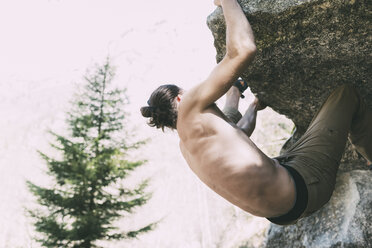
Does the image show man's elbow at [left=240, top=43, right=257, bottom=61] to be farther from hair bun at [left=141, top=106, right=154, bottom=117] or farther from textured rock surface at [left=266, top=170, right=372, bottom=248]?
textured rock surface at [left=266, top=170, right=372, bottom=248]

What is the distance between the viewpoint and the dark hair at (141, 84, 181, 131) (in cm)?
229

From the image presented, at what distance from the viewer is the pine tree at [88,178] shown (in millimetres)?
7781

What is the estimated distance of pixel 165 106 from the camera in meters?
2.30

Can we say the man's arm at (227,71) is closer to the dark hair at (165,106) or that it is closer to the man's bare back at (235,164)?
the man's bare back at (235,164)

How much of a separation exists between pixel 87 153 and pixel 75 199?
1.37 metres

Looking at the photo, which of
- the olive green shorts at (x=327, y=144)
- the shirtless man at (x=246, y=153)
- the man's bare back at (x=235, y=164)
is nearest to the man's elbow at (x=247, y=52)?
the shirtless man at (x=246, y=153)

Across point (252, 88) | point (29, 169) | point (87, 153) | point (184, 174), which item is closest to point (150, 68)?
point (29, 169)

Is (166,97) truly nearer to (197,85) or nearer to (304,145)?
(197,85)

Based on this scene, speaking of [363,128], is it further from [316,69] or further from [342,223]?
[342,223]

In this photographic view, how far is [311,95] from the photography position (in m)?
3.15

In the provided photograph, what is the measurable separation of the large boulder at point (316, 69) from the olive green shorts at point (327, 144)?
46 cm

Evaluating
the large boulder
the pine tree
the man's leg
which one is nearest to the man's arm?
the large boulder

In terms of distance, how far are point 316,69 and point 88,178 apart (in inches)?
273

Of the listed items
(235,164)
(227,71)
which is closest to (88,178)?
(235,164)
